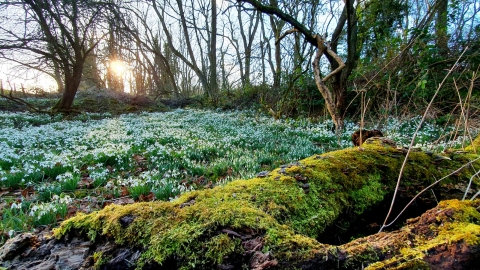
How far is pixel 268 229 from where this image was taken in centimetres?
113

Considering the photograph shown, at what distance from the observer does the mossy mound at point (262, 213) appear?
106 centimetres

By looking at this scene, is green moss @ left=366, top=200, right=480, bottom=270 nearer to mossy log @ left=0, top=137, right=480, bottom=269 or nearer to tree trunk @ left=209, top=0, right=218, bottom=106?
mossy log @ left=0, top=137, right=480, bottom=269

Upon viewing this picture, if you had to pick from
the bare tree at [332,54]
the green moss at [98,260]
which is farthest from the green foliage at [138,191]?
the bare tree at [332,54]

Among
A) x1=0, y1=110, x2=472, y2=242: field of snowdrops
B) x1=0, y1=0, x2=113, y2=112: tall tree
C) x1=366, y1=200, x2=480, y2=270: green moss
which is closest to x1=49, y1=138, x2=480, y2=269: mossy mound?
x1=366, y1=200, x2=480, y2=270: green moss

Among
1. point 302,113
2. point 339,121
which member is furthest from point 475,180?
point 302,113

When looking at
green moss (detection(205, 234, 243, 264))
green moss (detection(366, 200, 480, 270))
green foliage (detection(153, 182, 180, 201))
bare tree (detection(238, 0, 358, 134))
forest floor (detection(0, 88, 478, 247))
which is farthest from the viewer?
bare tree (detection(238, 0, 358, 134))

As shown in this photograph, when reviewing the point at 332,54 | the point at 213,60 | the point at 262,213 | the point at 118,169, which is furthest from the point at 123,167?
the point at 213,60

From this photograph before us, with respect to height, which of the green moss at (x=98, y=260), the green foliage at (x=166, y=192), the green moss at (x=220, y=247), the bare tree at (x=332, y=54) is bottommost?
the green foliage at (x=166, y=192)

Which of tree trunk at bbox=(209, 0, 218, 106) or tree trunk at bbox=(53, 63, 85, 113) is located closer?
tree trunk at bbox=(53, 63, 85, 113)

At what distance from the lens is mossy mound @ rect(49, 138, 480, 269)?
3.47 feet

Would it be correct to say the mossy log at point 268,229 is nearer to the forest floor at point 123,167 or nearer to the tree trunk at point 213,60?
the forest floor at point 123,167

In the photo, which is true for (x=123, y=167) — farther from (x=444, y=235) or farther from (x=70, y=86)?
(x=70, y=86)

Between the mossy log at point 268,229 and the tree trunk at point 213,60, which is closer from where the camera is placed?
the mossy log at point 268,229

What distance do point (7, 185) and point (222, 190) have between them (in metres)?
3.67
